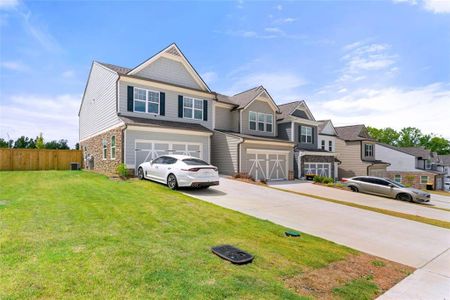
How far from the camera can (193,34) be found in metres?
13.5

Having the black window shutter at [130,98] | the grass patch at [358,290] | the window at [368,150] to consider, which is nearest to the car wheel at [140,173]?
the black window shutter at [130,98]

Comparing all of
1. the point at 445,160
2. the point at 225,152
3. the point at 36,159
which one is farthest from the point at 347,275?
the point at 445,160

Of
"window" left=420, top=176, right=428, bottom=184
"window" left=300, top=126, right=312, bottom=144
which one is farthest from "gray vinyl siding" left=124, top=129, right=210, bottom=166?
"window" left=420, top=176, right=428, bottom=184

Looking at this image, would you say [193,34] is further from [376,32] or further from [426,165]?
[426,165]

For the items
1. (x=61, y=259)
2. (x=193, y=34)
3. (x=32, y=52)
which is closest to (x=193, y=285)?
(x=61, y=259)

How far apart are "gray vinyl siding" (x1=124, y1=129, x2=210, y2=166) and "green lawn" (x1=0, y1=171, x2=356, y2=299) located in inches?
287

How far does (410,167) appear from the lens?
124 feet

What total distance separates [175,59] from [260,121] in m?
9.84

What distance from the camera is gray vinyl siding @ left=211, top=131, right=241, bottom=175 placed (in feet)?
60.9

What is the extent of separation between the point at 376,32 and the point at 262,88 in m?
14.8

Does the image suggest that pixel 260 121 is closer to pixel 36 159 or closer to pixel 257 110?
pixel 257 110

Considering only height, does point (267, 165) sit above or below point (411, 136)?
below

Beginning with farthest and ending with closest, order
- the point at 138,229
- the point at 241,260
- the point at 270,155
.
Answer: the point at 270,155 < the point at 138,229 < the point at 241,260

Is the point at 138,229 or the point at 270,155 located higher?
the point at 270,155
